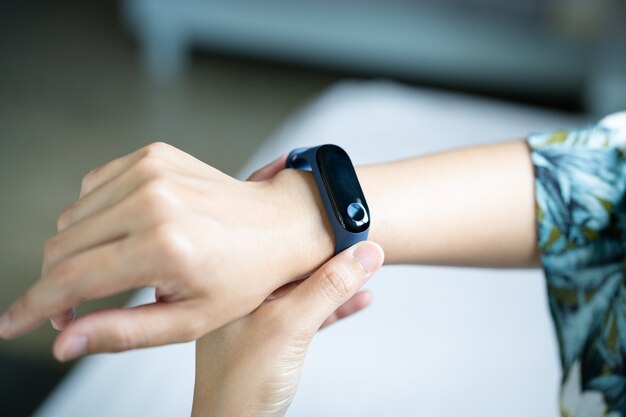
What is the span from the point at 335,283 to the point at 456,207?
208 millimetres

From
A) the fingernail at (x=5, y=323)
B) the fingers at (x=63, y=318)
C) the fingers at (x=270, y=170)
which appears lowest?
the fingers at (x=63, y=318)

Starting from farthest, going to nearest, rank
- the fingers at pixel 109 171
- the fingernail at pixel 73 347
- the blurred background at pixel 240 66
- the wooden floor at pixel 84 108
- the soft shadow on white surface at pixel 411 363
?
the blurred background at pixel 240 66 → the wooden floor at pixel 84 108 → the soft shadow on white surface at pixel 411 363 → the fingers at pixel 109 171 → the fingernail at pixel 73 347

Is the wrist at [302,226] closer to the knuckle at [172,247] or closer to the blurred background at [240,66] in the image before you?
the knuckle at [172,247]

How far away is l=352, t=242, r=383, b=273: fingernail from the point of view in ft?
2.29

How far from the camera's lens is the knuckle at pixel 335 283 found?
0.68 m

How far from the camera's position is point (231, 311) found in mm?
664

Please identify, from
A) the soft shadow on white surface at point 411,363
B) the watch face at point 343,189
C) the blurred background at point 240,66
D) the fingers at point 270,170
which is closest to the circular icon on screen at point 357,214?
the watch face at point 343,189

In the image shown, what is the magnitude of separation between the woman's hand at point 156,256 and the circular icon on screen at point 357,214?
0.06m

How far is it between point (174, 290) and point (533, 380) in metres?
0.64

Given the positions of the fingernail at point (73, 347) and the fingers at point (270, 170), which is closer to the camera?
the fingernail at point (73, 347)

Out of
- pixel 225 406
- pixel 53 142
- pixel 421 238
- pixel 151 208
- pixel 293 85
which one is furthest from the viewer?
pixel 293 85

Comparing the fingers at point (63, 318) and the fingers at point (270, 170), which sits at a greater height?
the fingers at point (270, 170)

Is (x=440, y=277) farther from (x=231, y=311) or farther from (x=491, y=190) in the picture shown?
(x=231, y=311)

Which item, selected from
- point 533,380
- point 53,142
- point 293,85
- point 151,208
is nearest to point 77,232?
A: point 151,208
